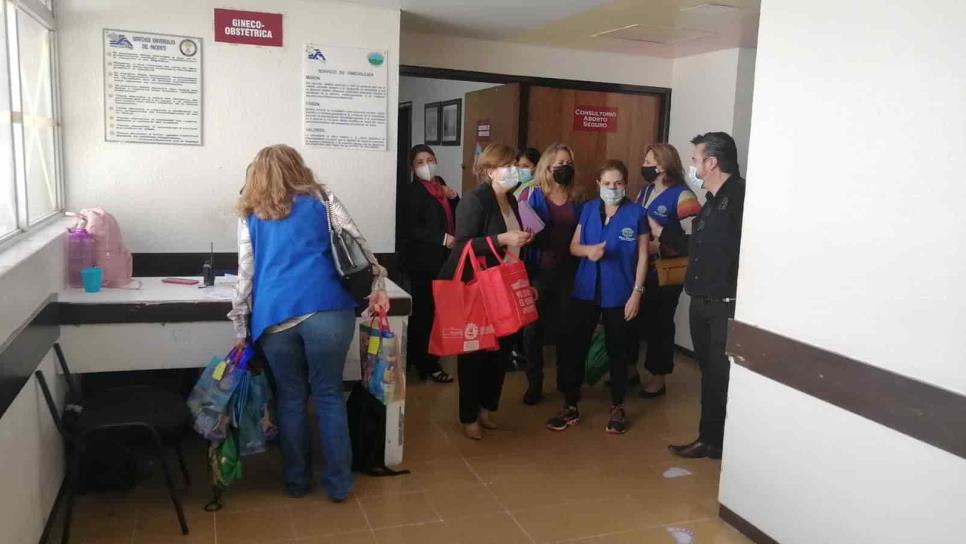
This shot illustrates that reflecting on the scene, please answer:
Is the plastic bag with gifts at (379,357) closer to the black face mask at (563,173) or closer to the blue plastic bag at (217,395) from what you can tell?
the blue plastic bag at (217,395)

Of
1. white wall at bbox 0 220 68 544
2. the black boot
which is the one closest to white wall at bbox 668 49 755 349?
the black boot

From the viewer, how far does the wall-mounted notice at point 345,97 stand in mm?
4293

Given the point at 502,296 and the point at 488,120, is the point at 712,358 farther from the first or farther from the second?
the point at 488,120

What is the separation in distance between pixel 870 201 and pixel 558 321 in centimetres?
211

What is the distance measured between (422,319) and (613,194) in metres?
1.69

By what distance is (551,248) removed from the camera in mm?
4312

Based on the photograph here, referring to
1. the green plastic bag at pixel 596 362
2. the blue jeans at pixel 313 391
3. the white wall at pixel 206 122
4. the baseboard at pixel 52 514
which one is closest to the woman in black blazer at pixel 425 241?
the white wall at pixel 206 122

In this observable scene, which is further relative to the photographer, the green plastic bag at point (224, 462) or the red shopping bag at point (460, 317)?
the red shopping bag at point (460, 317)

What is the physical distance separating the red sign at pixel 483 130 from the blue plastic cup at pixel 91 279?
11.6 feet

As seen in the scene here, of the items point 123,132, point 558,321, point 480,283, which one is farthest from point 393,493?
point 123,132

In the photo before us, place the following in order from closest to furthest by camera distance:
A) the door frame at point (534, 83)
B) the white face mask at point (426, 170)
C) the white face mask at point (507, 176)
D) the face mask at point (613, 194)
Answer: the white face mask at point (507, 176) → the face mask at point (613, 194) → the white face mask at point (426, 170) → the door frame at point (534, 83)

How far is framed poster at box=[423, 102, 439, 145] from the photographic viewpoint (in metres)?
7.77

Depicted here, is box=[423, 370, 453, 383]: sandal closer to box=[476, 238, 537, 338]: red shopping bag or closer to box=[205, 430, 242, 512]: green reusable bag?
box=[476, 238, 537, 338]: red shopping bag

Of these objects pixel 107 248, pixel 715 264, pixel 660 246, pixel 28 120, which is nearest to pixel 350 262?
→ pixel 107 248
